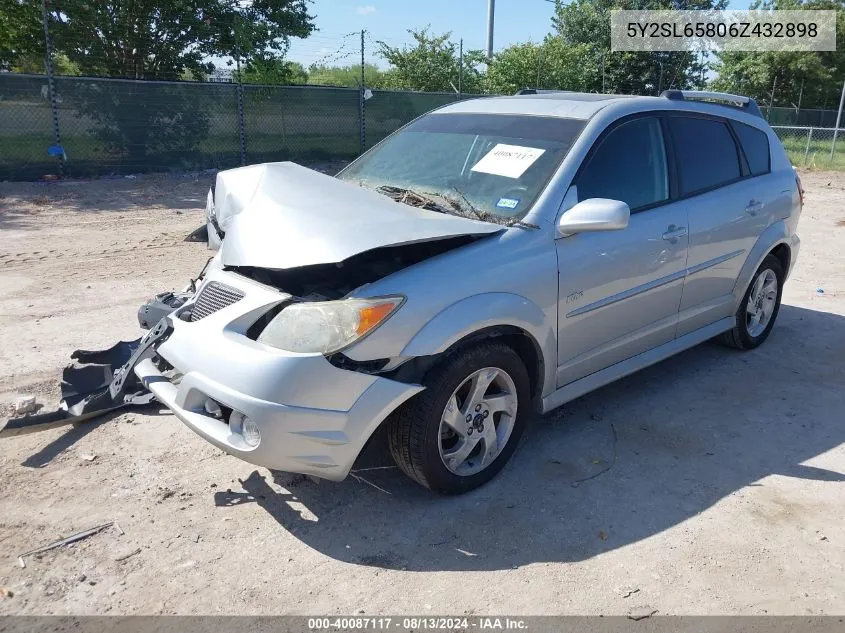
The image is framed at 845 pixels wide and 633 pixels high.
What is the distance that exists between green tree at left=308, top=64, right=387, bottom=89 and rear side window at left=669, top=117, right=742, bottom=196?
1389 cm

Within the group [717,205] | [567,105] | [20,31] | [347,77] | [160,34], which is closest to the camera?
[567,105]

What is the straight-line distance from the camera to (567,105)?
4.20 m

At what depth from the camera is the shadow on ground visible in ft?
10.3

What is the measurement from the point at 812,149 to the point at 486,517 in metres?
25.3

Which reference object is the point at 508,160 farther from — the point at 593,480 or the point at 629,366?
the point at 593,480

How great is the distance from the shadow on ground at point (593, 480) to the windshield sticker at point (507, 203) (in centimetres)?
135

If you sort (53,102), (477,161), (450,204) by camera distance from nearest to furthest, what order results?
(450,204)
(477,161)
(53,102)

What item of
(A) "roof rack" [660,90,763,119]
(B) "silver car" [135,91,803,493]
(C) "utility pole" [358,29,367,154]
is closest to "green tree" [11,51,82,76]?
(C) "utility pole" [358,29,367,154]

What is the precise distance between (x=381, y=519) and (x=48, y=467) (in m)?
1.78

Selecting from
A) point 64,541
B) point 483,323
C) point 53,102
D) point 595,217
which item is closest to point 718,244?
point 595,217

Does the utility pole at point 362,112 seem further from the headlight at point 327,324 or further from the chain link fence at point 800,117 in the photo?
the chain link fence at point 800,117

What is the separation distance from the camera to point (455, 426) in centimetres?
331

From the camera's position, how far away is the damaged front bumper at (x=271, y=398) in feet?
9.37

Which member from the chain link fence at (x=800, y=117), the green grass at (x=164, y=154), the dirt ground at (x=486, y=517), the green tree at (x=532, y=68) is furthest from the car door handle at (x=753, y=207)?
the chain link fence at (x=800, y=117)
